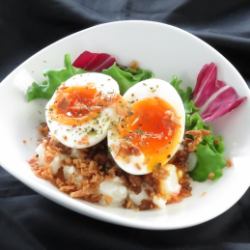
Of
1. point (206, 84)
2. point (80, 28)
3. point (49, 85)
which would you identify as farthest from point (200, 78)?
point (80, 28)

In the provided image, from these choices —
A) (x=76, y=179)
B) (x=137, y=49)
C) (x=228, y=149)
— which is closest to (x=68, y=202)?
(x=76, y=179)

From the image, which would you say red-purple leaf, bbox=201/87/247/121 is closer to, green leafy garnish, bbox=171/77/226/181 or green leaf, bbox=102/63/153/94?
green leafy garnish, bbox=171/77/226/181

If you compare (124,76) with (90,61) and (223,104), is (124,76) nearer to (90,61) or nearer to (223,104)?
(90,61)

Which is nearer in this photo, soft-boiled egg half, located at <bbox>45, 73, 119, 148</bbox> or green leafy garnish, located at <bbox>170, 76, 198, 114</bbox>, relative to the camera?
soft-boiled egg half, located at <bbox>45, 73, 119, 148</bbox>

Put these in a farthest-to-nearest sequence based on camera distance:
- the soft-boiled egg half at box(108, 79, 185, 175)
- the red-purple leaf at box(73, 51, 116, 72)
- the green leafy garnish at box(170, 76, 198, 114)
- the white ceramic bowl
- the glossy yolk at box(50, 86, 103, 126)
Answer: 1. the red-purple leaf at box(73, 51, 116, 72)
2. the green leafy garnish at box(170, 76, 198, 114)
3. the glossy yolk at box(50, 86, 103, 126)
4. the soft-boiled egg half at box(108, 79, 185, 175)
5. the white ceramic bowl

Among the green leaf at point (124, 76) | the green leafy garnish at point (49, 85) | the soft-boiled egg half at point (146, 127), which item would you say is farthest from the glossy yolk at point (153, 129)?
the green leafy garnish at point (49, 85)

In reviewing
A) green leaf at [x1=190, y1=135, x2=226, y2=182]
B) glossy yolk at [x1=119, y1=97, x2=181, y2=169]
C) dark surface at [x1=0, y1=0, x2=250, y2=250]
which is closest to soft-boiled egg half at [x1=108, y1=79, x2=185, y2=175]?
glossy yolk at [x1=119, y1=97, x2=181, y2=169]
